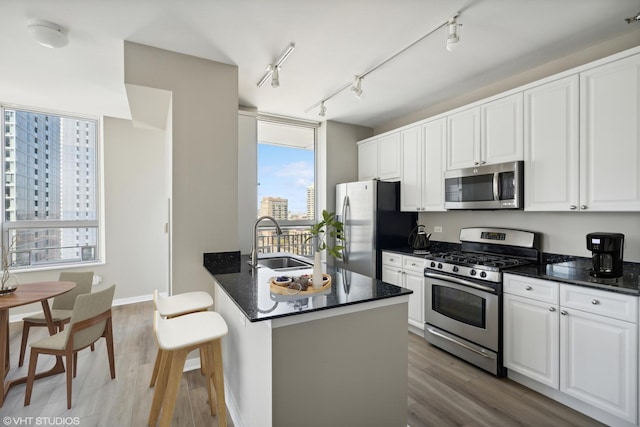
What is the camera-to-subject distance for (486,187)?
2.85 meters

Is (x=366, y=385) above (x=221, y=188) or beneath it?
beneath

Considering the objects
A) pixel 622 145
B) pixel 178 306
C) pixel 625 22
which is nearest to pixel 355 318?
pixel 178 306

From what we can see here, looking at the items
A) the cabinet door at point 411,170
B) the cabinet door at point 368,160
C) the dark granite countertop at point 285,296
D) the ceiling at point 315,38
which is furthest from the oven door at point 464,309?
the ceiling at point 315,38

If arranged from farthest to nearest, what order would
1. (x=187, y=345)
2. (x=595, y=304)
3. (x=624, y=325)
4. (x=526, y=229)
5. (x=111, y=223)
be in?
(x=111, y=223)
(x=526, y=229)
(x=595, y=304)
(x=624, y=325)
(x=187, y=345)

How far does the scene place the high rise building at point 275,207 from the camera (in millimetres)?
4188

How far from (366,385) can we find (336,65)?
259cm

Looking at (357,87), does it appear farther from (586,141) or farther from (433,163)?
(586,141)

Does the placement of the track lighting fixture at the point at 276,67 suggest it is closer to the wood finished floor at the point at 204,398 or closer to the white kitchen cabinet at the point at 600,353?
the wood finished floor at the point at 204,398

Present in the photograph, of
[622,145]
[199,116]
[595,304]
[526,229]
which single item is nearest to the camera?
[595,304]

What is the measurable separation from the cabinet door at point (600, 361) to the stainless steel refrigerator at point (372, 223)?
1.90 m

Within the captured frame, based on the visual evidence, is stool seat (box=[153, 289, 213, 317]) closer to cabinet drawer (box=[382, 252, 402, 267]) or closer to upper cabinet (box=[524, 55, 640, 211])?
cabinet drawer (box=[382, 252, 402, 267])

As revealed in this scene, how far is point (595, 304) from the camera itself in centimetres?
191

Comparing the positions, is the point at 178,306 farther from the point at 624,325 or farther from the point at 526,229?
the point at 526,229

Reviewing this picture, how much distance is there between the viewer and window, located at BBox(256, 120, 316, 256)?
4.21m
